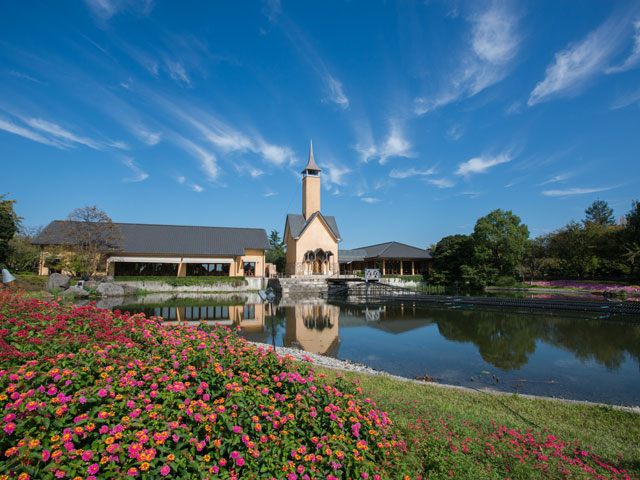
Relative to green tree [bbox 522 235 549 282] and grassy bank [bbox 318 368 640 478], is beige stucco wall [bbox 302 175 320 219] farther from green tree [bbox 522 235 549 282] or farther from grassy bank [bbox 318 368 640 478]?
grassy bank [bbox 318 368 640 478]

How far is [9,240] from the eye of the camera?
2580 cm

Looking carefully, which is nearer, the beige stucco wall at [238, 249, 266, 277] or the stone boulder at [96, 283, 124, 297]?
the stone boulder at [96, 283, 124, 297]

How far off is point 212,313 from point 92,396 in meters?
A: 15.1

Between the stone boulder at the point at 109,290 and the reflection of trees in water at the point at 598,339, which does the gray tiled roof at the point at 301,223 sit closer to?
the stone boulder at the point at 109,290

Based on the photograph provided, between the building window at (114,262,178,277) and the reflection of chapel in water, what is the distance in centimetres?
1786

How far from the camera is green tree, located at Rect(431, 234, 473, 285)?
33.8 metres

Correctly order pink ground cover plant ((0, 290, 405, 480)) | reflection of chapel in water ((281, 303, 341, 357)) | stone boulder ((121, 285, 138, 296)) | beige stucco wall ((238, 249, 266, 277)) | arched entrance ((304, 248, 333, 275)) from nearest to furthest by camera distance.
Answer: pink ground cover plant ((0, 290, 405, 480)) < reflection of chapel in water ((281, 303, 341, 357)) < stone boulder ((121, 285, 138, 296)) < arched entrance ((304, 248, 333, 275)) < beige stucco wall ((238, 249, 266, 277))

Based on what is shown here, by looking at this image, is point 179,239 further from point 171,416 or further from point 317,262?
point 171,416

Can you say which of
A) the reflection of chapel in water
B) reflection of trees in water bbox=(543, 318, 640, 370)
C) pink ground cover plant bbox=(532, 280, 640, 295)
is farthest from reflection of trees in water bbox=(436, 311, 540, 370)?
pink ground cover plant bbox=(532, 280, 640, 295)

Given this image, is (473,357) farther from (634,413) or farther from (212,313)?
(212,313)

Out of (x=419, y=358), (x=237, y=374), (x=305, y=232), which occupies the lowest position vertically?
(x=419, y=358)

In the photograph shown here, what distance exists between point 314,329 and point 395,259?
2639cm

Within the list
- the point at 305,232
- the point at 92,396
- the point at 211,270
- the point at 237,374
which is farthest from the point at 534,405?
the point at 211,270

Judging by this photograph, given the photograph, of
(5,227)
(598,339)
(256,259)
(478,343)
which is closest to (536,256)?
(256,259)
